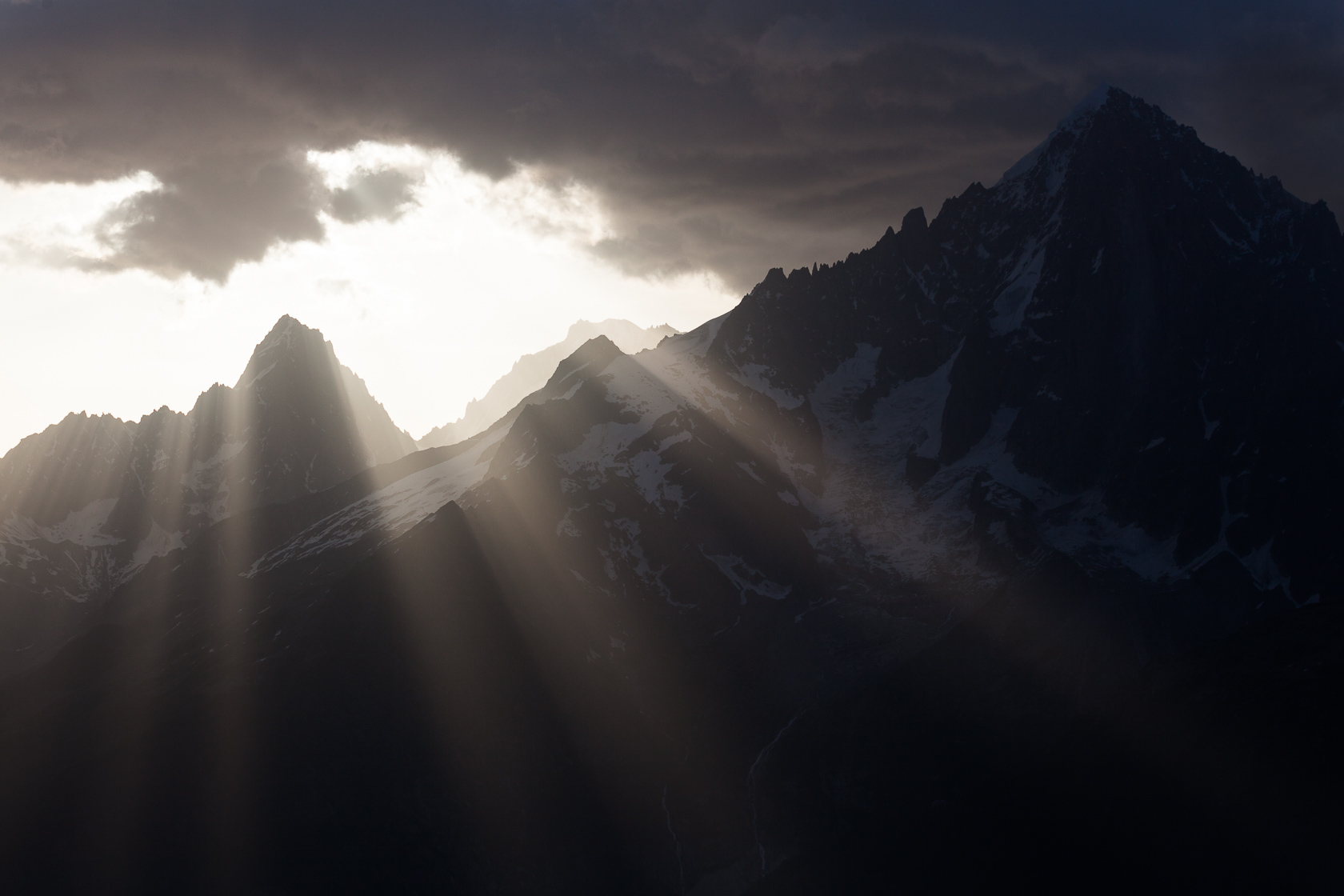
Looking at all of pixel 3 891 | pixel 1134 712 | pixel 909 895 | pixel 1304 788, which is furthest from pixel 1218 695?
pixel 3 891

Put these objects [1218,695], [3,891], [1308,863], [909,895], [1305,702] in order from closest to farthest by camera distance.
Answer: [1308,863] → [1305,702] → [1218,695] → [909,895] → [3,891]

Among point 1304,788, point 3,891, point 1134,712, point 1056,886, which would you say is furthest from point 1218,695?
point 3,891

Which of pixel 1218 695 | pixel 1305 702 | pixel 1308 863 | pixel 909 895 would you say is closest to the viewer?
pixel 1308 863

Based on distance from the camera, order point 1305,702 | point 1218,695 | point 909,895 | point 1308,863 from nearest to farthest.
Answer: point 1308,863, point 1305,702, point 1218,695, point 909,895

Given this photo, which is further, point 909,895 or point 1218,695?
point 909,895

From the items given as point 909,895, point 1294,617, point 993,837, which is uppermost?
point 1294,617

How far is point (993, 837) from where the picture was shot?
16762 cm

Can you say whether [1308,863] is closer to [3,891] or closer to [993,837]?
[993,837]

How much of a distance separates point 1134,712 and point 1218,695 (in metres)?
11.0

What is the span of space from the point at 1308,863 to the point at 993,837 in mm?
A: 43768

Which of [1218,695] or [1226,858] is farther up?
[1218,695]

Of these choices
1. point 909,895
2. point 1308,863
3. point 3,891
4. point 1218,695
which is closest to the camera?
point 1308,863

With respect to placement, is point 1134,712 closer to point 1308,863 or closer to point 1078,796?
point 1078,796

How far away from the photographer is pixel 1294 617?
161125 millimetres
